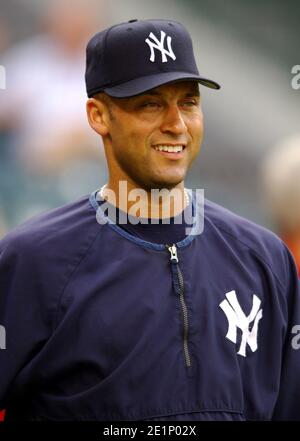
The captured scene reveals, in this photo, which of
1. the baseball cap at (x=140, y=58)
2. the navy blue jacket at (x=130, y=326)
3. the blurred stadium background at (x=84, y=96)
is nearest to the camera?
the navy blue jacket at (x=130, y=326)

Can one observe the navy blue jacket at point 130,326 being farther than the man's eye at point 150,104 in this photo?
No

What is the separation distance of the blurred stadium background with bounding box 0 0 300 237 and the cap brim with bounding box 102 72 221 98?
173 cm

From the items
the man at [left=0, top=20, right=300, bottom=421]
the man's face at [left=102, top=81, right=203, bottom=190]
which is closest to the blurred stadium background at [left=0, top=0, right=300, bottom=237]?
the man at [left=0, top=20, right=300, bottom=421]

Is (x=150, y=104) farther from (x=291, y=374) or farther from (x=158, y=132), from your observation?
(x=291, y=374)

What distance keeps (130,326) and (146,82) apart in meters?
0.60

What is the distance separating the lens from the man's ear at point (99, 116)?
2148 mm

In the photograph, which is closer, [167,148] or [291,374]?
[167,148]

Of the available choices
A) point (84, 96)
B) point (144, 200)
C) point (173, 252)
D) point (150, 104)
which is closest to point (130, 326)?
point (173, 252)

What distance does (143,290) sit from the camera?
6.68 feet

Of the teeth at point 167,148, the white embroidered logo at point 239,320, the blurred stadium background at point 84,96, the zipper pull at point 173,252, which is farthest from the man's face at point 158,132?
the blurred stadium background at point 84,96

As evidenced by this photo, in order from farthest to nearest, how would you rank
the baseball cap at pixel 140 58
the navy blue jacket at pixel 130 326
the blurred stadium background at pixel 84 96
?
1. the blurred stadium background at pixel 84 96
2. the baseball cap at pixel 140 58
3. the navy blue jacket at pixel 130 326

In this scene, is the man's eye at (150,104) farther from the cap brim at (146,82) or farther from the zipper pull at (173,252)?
the zipper pull at (173,252)

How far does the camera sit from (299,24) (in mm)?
4254

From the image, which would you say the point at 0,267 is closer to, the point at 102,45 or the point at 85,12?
the point at 102,45
